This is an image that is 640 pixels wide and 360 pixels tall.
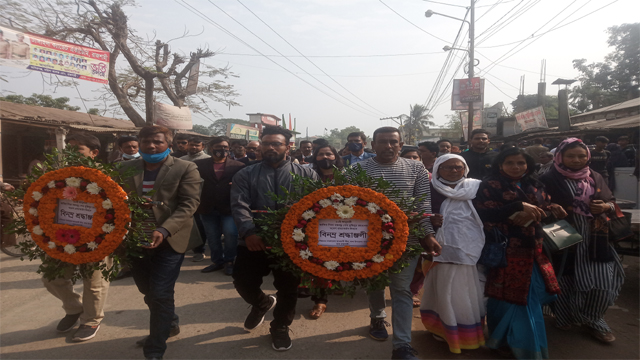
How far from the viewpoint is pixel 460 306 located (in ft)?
9.88

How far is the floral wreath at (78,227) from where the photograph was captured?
264cm

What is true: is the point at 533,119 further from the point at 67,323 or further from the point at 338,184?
the point at 67,323

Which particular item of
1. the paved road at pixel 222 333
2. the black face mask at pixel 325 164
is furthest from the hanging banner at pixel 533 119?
the black face mask at pixel 325 164

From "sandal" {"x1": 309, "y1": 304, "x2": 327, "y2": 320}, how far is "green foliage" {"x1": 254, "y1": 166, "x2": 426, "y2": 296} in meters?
1.25

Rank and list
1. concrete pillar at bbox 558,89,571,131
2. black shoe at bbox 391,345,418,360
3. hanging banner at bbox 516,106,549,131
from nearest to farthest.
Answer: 1. black shoe at bbox 391,345,418,360
2. concrete pillar at bbox 558,89,571,131
3. hanging banner at bbox 516,106,549,131

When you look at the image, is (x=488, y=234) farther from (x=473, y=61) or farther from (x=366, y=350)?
(x=473, y=61)

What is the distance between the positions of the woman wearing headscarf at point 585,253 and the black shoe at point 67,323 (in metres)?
4.59

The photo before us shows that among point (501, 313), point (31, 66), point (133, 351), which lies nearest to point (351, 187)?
point (501, 313)

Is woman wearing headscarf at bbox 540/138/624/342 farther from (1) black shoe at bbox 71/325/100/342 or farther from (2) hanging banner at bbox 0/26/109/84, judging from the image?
(2) hanging banner at bbox 0/26/109/84

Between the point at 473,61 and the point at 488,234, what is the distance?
51.6 feet

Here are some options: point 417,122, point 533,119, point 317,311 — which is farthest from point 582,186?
point 417,122

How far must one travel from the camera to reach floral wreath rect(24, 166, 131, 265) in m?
2.64

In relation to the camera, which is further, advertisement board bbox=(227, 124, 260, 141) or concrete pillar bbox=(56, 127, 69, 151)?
advertisement board bbox=(227, 124, 260, 141)

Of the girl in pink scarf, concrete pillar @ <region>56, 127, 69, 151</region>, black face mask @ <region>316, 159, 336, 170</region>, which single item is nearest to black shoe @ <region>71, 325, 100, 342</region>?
black face mask @ <region>316, 159, 336, 170</region>
